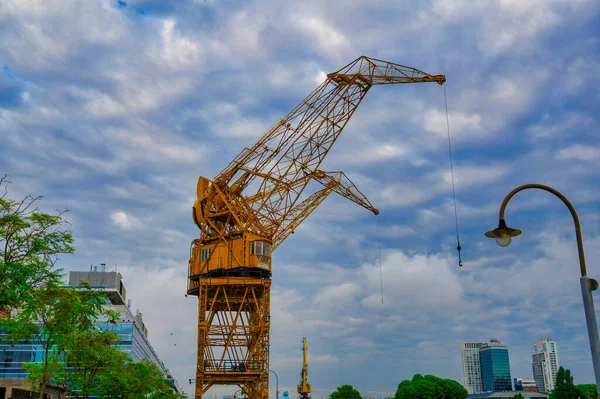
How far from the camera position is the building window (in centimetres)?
7594

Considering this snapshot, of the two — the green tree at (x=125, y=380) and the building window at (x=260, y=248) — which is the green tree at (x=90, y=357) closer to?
the green tree at (x=125, y=380)

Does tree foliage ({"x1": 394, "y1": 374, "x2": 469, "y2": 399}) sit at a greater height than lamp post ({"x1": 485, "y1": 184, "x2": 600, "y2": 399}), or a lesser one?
lesser

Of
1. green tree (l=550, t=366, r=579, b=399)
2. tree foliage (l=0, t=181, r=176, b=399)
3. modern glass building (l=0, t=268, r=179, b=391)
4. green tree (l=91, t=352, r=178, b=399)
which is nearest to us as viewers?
tree foliage (l=0, t=181, r=176, b=399)

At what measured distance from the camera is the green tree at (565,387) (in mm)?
130875

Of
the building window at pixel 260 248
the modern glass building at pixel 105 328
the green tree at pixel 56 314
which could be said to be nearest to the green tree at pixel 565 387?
the modern glass building at pixel 105 328

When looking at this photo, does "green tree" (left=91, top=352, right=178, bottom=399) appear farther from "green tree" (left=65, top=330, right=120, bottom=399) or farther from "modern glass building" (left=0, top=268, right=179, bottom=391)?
"modern glass building" (left=0, top=268, right=179, bottom=391)

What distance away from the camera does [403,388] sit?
148 metres

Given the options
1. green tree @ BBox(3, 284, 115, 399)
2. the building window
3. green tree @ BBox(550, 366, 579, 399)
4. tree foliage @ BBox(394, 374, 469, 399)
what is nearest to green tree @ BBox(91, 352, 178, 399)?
green tree @ BBox(3, 284, 115, 399)

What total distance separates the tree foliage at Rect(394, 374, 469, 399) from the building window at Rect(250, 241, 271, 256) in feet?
269

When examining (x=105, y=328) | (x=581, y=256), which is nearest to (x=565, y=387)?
(x=105, y=328)

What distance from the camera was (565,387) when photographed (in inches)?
5221

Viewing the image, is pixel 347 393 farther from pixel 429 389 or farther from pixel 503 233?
pixel 503 233

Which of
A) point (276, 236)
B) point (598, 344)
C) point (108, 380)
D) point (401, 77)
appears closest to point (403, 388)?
point (276, 236)

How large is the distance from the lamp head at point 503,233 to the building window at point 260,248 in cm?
6060
